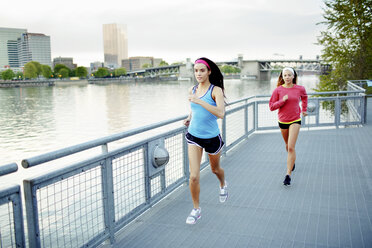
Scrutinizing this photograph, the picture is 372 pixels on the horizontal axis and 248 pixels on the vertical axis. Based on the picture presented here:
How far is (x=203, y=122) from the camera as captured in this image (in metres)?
3.95

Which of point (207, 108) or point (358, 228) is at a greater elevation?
point (207, 108)

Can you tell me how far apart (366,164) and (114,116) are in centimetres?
3230

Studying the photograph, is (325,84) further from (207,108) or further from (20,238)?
(20,238)

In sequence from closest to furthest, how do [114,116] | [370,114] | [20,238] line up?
[20,238] → [370,114] → [114,116]

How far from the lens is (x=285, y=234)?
12.3ft

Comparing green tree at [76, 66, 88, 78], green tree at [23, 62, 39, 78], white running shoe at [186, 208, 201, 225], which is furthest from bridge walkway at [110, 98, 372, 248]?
green tree at [76, 66, 88, 78]

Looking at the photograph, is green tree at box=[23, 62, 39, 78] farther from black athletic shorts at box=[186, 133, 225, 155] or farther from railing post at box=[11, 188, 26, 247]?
railing post at box=[11, 188, 26, 247]

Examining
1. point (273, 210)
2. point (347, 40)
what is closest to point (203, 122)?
point (273, 210)

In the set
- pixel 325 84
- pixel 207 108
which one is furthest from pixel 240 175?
pixel 325 84

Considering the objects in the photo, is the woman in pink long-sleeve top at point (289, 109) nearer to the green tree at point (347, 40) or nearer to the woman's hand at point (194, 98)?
the woman's hand at point (194, 98)

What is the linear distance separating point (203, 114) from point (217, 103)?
21cm

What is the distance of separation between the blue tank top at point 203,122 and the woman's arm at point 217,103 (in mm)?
62

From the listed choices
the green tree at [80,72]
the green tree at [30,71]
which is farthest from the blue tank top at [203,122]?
the green tree at [80,72]

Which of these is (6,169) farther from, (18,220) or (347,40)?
Result: (347,40)
